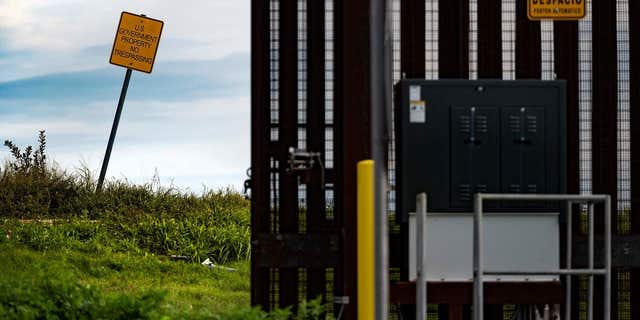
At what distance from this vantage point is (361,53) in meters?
7.43

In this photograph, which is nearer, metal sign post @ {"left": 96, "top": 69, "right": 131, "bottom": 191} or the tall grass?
the tall grass

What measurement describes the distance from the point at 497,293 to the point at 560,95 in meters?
1.47

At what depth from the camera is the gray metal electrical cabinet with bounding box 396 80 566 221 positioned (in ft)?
23.9

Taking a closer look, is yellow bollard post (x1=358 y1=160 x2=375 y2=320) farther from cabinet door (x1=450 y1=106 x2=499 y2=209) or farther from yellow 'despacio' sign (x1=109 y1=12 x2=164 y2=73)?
yellow 'despacio' sign (x1=109 y1=12 x2=164 y2=73)

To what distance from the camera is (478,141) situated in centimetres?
732

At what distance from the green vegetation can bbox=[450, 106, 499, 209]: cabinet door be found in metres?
3.38

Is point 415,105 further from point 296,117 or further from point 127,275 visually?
point 127,275

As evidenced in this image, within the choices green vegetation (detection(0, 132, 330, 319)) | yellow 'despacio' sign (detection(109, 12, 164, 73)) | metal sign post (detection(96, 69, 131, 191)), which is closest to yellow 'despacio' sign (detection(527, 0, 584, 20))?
green vegetation (detection(0, 132, 330, 319))

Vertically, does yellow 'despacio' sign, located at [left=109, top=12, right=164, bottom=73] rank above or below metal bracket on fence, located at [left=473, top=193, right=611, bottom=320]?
above

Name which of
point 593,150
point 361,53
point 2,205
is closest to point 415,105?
point 361,53

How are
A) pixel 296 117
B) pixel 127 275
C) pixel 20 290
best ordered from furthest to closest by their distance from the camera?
pixel 127 275
pixel 296 117
pixel 20 290

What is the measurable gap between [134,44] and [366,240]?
468 inches

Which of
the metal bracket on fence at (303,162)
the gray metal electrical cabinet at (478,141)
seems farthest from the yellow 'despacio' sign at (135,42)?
the gray metal electrical cabinet at (478,141)

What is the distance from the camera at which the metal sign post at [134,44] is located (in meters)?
16.8
